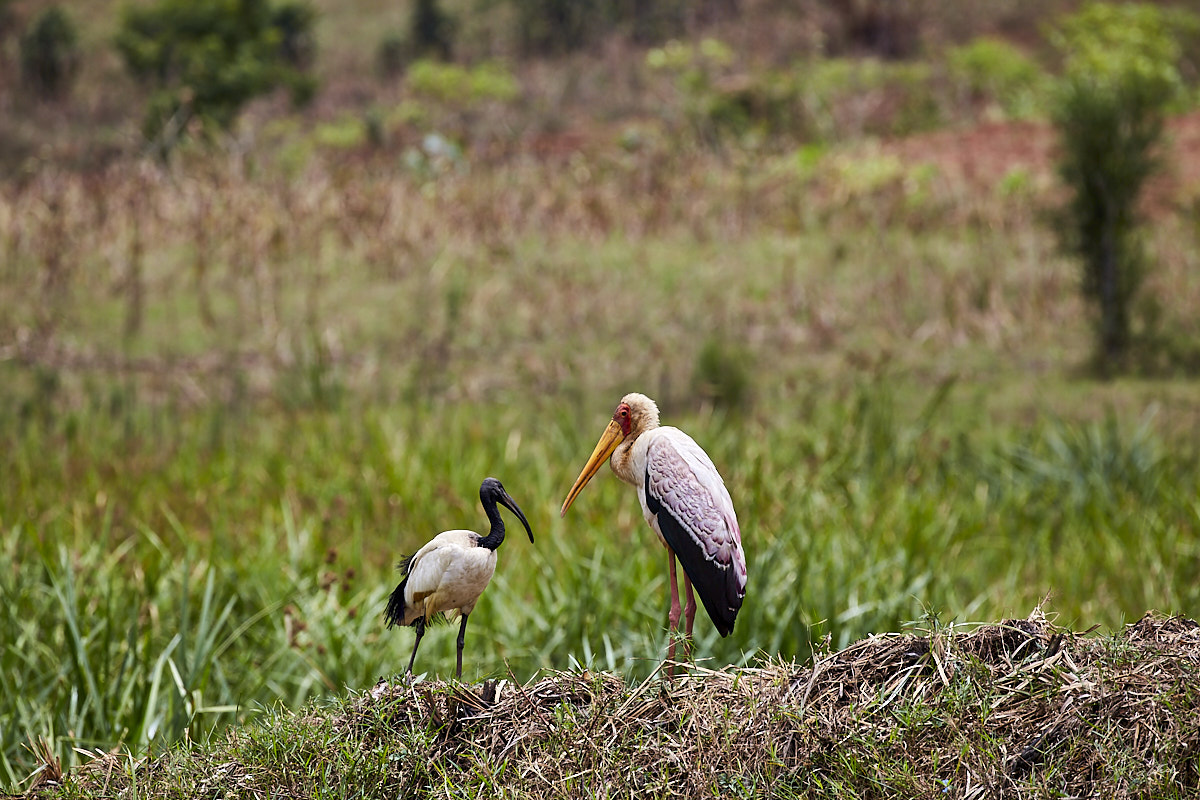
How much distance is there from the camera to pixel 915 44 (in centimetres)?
2762

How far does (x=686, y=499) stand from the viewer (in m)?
1.10

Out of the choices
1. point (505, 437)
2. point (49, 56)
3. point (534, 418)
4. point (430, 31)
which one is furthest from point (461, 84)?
point (505, 437)

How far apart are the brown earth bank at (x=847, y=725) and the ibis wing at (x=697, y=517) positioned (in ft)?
0.94

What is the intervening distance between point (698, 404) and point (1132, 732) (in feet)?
17.5

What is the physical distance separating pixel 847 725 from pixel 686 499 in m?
0.43

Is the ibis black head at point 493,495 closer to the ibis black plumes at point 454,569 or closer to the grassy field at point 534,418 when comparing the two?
the ibis black plumes at point 454,569

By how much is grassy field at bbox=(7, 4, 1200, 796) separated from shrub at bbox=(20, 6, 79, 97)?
6258mm

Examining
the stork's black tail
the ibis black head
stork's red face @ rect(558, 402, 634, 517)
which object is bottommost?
the stork's black tail

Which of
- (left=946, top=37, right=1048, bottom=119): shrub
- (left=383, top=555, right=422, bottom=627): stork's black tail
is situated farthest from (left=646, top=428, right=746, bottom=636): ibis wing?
(left=946, top=37, right=1048, bottom=119): shrub

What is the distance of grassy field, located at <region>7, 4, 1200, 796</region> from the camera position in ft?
9.71

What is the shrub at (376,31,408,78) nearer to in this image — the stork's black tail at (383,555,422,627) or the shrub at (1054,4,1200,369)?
the shrub at (1054,4,1200,369)

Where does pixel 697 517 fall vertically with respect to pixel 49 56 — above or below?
below

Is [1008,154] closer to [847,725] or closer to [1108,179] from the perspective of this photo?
[1108,179]

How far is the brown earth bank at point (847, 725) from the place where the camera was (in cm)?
131
